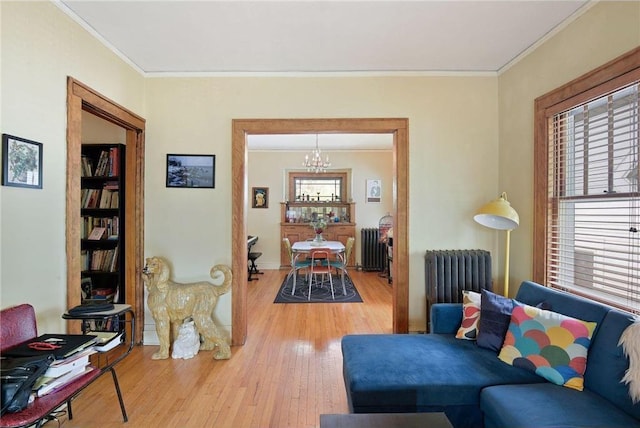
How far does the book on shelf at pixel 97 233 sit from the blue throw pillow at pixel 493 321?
353 cm

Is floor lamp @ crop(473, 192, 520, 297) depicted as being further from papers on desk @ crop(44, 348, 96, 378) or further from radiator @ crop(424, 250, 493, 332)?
papers on desk @ crop(44, 348, 96, 378)

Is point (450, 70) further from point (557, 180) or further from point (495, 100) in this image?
point (557, 180)

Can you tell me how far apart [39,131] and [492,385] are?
2.99 meters

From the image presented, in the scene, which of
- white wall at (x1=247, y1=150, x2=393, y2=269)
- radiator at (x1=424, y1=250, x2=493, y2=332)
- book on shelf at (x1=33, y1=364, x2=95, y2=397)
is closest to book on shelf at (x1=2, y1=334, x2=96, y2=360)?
book on shelf at (x1=33, y1=364, x2=95, y2=397)

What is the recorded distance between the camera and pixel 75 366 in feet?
4.80

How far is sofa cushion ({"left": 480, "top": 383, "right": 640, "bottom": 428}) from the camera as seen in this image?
1.22 meters

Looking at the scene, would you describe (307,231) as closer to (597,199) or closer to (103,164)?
(103,164)

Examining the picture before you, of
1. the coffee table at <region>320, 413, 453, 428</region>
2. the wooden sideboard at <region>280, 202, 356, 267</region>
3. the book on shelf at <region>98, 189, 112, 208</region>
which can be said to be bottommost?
the coffee table at <region>320, 413, 453, 428</region>

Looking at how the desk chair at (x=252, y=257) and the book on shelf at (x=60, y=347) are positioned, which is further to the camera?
the desk chair at (x=252, y=257)

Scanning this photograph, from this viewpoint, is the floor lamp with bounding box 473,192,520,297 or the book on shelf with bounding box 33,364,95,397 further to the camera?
the floor lamp with bounding box 473,192,520,297

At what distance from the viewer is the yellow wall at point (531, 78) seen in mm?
1705

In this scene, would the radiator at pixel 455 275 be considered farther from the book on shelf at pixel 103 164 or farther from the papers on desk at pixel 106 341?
the book on shelf at pixel 103 164

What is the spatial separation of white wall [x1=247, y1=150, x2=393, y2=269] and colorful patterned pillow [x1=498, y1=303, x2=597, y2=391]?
4681 millimetres

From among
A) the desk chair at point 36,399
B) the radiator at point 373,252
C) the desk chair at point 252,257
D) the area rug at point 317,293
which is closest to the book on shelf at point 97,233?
the desk chair at point 36,399
